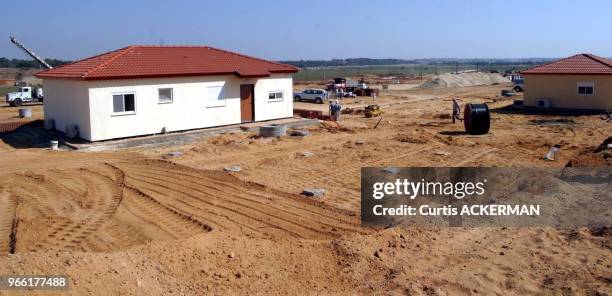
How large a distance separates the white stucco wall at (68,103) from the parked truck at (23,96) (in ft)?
67.8

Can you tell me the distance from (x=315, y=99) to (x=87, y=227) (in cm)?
3416

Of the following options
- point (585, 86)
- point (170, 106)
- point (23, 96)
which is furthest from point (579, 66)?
point (23, 96)

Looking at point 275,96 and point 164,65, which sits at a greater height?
point 164,65

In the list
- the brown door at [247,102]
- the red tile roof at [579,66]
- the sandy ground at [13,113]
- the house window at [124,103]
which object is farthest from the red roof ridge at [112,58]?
the red tile roof at [579,66]

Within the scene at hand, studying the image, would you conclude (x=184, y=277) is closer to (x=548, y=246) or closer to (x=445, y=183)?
(x=548, y=246)

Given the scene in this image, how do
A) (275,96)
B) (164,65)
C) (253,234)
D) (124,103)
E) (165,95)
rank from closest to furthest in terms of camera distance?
1. (253,234)
2. (124,103)
3. (165,95)
4. (164,65)
5. (275,96)

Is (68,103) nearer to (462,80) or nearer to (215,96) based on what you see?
(215,96)

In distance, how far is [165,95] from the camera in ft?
76.0

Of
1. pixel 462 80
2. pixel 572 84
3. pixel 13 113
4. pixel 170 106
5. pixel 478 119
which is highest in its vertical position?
pixel 462 80

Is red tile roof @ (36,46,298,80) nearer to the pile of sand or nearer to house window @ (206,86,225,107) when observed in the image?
house window @ (206,86,225,107)

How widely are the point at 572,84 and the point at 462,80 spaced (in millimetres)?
37393

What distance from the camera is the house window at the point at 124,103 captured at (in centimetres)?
2153

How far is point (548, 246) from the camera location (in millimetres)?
9539

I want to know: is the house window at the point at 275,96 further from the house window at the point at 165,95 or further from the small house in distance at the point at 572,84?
the small house in distance at the point at 572,84
